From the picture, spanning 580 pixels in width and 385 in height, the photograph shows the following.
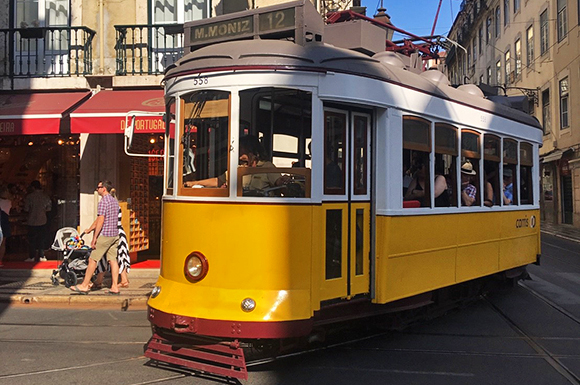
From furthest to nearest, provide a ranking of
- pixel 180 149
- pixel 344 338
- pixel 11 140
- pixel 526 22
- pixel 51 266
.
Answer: pixel 526 22 → pixel 11 140 → pixel 51 266 → pixel 344 338 → pixel 180 149

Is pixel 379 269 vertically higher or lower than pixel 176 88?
lower

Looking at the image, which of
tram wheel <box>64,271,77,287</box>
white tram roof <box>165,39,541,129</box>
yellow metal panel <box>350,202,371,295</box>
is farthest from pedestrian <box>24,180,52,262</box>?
yellow metal panel <box>350,202,371,295</box>

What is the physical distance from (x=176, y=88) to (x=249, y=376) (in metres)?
2.81

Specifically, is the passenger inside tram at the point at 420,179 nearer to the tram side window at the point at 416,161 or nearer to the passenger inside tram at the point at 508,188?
the tram side window at the point at 416,161

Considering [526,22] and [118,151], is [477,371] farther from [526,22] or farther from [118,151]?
[526,22]

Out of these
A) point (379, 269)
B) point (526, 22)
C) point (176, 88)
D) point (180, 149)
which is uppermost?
point (526, 22)

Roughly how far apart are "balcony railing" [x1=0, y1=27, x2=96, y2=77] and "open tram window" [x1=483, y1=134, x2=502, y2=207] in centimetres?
849

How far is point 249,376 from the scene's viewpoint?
5246mm

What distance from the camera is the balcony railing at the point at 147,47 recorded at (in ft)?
40.0

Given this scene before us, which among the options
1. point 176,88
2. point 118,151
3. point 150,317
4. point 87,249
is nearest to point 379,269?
point 150,317

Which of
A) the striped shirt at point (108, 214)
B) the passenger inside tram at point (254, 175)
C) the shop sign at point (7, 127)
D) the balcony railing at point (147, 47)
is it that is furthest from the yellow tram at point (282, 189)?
the balcony railing at point (147, 47)

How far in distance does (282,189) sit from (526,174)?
5600 millimetres

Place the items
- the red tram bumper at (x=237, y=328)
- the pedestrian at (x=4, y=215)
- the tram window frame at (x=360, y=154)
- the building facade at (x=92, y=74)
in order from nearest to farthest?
the red tram bumper at (x=237, y=328)
the tram window frame at (x=360, y=154)
the pedestrian at (x=4, y=215)
the building facade at (x=92, y=74)

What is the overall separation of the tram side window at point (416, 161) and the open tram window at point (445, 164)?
0.68ft
